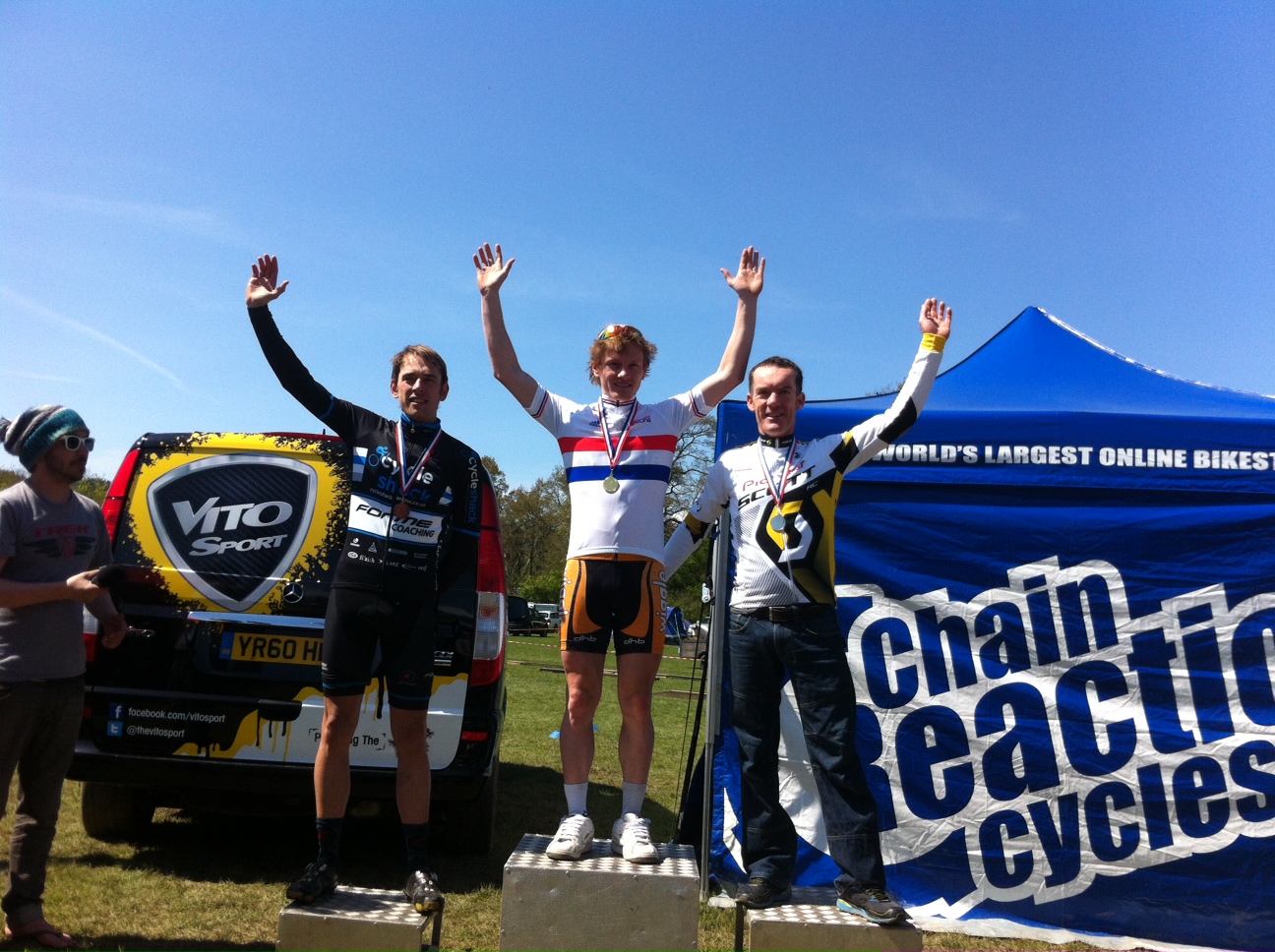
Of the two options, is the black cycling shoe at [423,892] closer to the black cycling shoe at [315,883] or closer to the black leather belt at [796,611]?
the black cycling shoe at [315,883]

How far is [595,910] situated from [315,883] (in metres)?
0.99

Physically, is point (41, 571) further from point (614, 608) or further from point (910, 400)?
point (910, 400)

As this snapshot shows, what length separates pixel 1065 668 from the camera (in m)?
4.77

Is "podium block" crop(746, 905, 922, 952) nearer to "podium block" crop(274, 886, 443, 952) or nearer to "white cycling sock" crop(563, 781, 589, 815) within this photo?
"white cycling sock" crop(563, 781, 589, 815)

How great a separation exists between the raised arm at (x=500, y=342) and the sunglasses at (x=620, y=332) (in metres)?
0.35

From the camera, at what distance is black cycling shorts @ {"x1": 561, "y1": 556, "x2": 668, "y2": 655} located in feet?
11.1

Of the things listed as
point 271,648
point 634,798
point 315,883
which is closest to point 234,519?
point 271,648

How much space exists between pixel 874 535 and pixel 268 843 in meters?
3.91

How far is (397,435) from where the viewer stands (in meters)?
3.60

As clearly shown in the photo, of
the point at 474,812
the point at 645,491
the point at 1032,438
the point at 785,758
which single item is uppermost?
the point at 1032,438

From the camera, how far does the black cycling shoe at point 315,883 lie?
10.2ft

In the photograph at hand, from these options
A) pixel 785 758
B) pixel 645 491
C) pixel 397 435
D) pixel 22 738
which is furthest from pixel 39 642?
pixel 785 758

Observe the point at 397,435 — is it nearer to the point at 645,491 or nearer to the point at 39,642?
the point at 645,491

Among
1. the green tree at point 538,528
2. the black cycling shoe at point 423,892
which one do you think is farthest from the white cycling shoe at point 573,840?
the green tree at point 538,528
